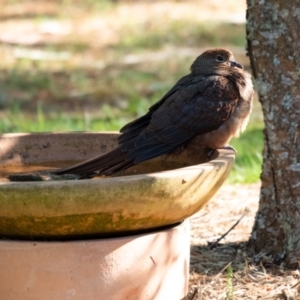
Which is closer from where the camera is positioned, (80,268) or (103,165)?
(80,268)

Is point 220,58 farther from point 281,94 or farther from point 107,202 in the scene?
point 107,202

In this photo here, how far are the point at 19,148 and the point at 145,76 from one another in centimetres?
636

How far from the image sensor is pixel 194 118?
4645mm

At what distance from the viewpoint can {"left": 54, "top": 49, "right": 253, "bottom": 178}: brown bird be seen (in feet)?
14.8

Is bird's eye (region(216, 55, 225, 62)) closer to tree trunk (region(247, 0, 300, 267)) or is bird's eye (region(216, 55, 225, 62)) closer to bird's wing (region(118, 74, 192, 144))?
bird's wing (region(118, 74, 192, 144))

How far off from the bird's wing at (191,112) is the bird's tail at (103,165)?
285 millimetres

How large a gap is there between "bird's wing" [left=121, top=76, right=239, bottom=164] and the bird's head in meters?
0.35

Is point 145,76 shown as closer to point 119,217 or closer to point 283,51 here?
point 283,51

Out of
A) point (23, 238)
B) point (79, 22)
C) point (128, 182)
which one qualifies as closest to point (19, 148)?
point (23, 238)

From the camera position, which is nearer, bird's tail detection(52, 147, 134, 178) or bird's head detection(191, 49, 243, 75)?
bird's tail detection(52, 147, 134, 178)

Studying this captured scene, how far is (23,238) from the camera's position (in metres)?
3.53

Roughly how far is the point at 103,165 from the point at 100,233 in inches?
30.2

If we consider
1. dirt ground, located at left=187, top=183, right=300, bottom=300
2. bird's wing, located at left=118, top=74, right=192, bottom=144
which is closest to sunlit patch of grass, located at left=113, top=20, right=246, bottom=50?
dirt ground, located at left=187, top=183, right=300, bottom=300

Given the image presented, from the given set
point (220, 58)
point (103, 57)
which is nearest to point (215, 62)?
point (220, 58)
